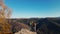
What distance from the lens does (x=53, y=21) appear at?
31.5 m

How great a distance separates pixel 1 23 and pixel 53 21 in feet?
93.4

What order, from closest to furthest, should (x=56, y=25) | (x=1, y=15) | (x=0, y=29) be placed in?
(x=1, y=15), (x=0, y=29), (x=56, y=25)

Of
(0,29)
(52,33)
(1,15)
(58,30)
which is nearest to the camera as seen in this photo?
(1,15)

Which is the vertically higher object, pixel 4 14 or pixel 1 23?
pixel 4 14

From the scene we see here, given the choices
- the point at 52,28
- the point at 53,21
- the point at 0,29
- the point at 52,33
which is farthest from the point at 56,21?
the point at 0,29

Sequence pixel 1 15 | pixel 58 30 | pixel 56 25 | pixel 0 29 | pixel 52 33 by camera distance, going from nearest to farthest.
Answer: pixel 1 15 < pixel 0 29 < pixel 52 33 < pixel 58 30 < pixel 56 25

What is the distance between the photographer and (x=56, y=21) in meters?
31.2

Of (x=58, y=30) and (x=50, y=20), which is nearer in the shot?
(x=58, y=30)

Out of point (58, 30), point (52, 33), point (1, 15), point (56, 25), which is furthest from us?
point (56, 25)

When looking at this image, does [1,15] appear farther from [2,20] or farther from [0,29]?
[0,29]

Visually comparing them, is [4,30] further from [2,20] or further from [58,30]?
[58,30]

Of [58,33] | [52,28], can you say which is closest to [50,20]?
[52,28]

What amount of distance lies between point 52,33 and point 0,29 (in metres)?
23.1

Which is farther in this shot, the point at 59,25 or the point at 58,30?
the point at 59,25
